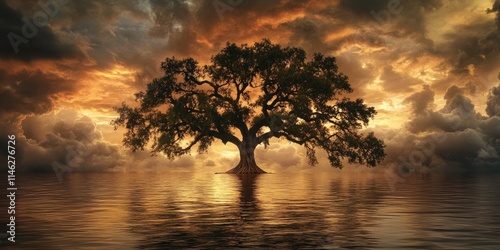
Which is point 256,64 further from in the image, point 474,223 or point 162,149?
point 474,223

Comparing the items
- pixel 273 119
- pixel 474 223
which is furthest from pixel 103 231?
pixel 273 119

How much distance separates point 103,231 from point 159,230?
4.23ft

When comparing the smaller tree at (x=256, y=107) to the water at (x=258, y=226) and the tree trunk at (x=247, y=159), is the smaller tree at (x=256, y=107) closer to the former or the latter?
the tree trunk at (x=247, y=159)

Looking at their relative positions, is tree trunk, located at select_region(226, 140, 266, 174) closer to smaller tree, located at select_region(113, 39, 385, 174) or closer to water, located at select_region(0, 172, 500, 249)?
smaller tree, located at select_region(113, 39, 385, 174)

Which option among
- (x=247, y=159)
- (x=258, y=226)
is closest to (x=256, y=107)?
(x=247, y=159)

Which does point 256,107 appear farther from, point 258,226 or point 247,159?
point 258,226

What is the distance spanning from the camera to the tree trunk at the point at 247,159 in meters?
68.9

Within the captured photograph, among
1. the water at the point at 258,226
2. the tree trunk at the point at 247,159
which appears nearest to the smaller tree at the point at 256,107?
the tree trunk at the point at 247,159

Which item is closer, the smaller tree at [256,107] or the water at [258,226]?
the water at [258,226]

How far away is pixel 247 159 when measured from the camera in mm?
68938

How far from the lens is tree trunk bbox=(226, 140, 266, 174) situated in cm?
6888

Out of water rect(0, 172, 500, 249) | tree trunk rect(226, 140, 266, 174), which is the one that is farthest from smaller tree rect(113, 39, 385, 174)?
water rect(0, 172, 500, 249)

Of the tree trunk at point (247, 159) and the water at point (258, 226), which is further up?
the tree trunk at point (247, 159)

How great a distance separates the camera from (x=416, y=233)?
14.0 m
